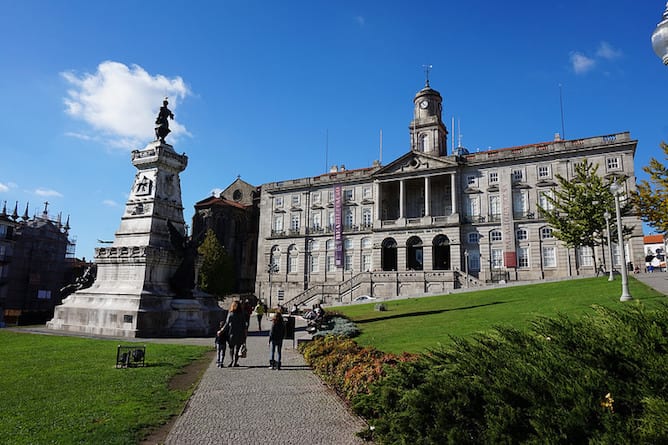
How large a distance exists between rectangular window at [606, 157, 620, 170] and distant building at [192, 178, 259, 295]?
50.0 meters

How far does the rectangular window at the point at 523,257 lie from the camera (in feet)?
154

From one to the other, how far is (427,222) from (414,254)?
5188mm

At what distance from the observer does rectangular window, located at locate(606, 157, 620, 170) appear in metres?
44.3

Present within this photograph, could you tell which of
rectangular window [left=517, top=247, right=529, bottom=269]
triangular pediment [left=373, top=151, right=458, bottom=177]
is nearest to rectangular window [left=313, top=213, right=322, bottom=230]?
triangular pediment [left=373, top=151, right=458, bottom=177]

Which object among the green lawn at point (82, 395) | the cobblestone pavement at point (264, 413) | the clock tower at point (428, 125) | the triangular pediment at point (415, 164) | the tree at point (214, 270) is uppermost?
the clock tower at point (428, 125)

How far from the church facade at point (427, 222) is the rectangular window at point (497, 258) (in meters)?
0.11

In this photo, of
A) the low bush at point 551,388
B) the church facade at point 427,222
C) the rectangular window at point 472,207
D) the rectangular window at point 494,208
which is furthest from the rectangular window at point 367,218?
the low bush at point 551,388

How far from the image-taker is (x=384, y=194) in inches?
2270

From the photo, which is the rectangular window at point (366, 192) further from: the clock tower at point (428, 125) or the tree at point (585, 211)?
the tree at point (585, 211)

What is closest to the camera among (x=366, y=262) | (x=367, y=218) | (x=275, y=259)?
(x=366, y=262)

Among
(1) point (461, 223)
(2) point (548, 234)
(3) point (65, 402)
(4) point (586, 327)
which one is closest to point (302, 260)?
(1) point (461, 223)

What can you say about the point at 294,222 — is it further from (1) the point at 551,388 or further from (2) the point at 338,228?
(1) the point at 551,388

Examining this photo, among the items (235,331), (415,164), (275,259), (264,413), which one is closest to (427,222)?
(415,164)

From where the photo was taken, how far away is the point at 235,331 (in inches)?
519
